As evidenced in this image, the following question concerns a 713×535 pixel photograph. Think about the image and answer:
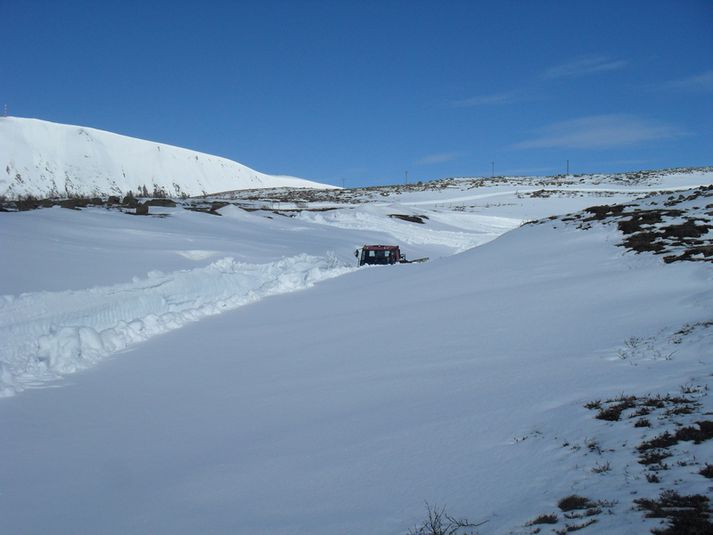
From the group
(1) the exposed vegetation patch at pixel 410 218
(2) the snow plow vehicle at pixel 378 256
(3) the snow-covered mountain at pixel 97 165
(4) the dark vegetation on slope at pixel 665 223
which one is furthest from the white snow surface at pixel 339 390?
(3) the snow-covered mountain at pixel 97 165

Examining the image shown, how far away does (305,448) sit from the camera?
18.2 feet

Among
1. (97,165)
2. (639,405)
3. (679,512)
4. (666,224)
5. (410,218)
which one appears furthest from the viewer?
(97,165)

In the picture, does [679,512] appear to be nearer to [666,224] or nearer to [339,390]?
[339,390]

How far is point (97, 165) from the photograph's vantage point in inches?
4781

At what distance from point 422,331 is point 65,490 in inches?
237

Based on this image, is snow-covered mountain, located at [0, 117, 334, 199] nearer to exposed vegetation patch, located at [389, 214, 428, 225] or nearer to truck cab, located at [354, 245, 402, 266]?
exposed vegetation patch, located at [389, 214, 428, 225]

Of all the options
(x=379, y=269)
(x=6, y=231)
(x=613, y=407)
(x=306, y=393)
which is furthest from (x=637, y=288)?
(x=6, y=231)

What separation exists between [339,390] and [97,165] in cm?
12881

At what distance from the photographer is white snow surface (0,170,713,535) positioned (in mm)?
4395

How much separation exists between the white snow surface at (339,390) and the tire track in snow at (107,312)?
0.17 feet

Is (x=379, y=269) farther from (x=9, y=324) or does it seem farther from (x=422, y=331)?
(x=9, y=324)

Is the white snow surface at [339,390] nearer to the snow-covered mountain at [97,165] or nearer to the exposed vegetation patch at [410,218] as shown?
the exposed vegetation patch at [410,218]

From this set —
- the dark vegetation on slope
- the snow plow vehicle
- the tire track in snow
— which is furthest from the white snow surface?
the snow plow vehicle

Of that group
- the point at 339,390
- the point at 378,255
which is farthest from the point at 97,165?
the point at 339,390
